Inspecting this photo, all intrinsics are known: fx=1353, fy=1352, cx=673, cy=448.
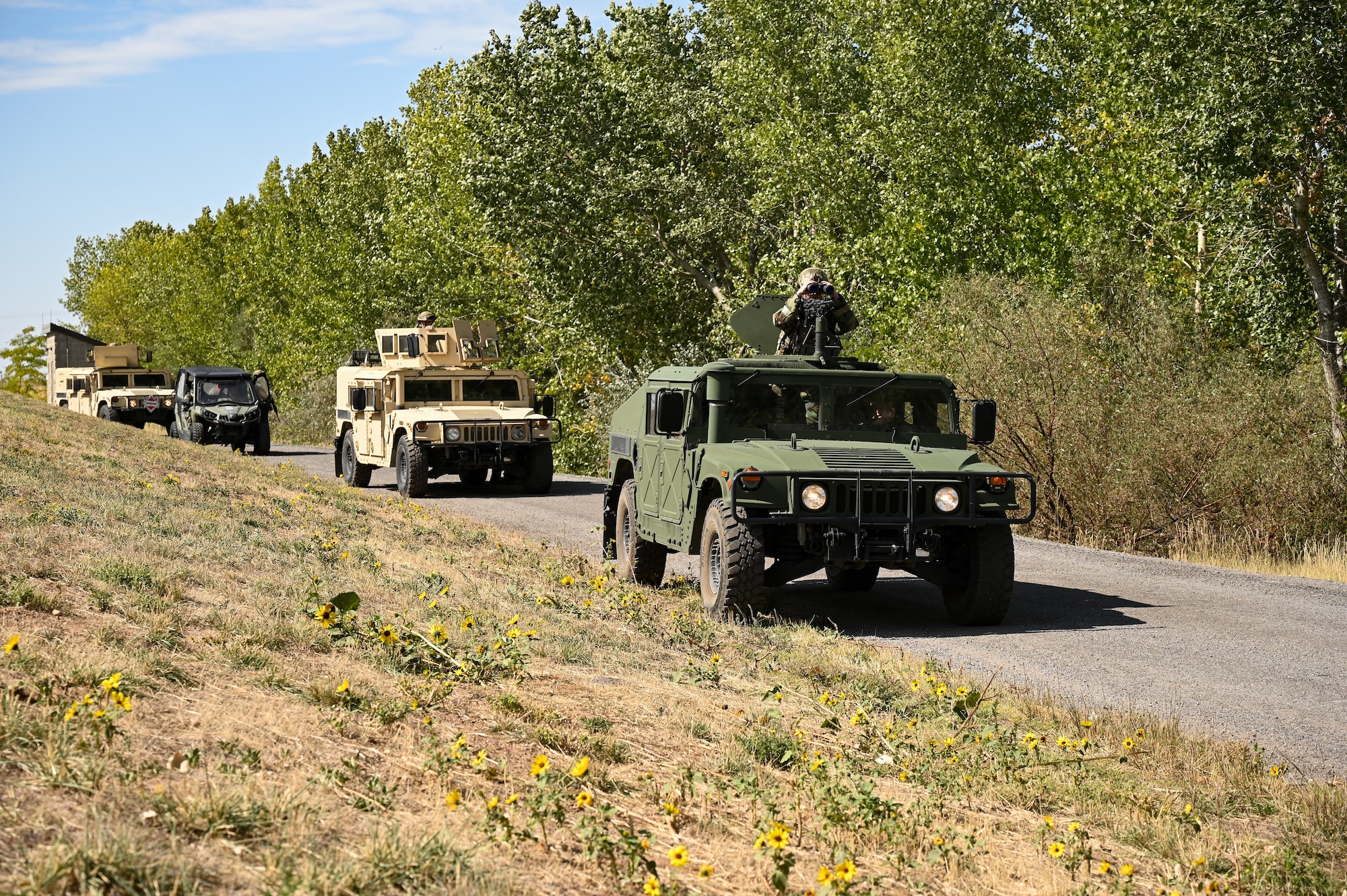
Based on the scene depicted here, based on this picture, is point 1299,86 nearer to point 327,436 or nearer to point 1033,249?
point 1033,249

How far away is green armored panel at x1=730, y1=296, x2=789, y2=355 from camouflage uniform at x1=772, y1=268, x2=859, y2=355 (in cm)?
60

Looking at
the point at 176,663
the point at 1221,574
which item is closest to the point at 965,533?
the point at 1221,574

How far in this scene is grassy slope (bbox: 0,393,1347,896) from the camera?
374 cm

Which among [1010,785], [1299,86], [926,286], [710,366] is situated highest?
[1299,86]

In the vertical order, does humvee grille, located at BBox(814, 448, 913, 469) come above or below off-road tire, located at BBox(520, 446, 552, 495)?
above

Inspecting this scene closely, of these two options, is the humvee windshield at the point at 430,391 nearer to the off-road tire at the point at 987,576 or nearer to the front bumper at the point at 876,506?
the front bumper at the point at 876,506

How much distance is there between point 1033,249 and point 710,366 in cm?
1504

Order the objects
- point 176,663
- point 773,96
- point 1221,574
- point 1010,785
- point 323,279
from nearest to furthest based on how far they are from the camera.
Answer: point 1010,785 → point 176,663 → point 1221,574 → point 773,96 → point 323,279

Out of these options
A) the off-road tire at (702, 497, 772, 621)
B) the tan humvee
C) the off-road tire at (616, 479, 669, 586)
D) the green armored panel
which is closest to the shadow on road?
the off-road tire at (702, 497, 772, 621)

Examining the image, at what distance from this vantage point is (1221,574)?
11.8 meters

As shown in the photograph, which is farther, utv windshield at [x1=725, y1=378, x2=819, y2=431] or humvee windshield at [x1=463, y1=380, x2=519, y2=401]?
humvee windshield at [x1=463, y1=380, x2=519, y2=401]

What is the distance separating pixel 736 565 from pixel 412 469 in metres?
10.5

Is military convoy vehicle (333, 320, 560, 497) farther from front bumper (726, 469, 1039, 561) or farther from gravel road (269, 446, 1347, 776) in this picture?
front bumper (726, 469, 1039, 561)

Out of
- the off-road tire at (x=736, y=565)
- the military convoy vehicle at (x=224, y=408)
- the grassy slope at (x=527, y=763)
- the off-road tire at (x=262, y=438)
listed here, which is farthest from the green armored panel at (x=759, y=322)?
the off-road tire at (x=262, y=438)
